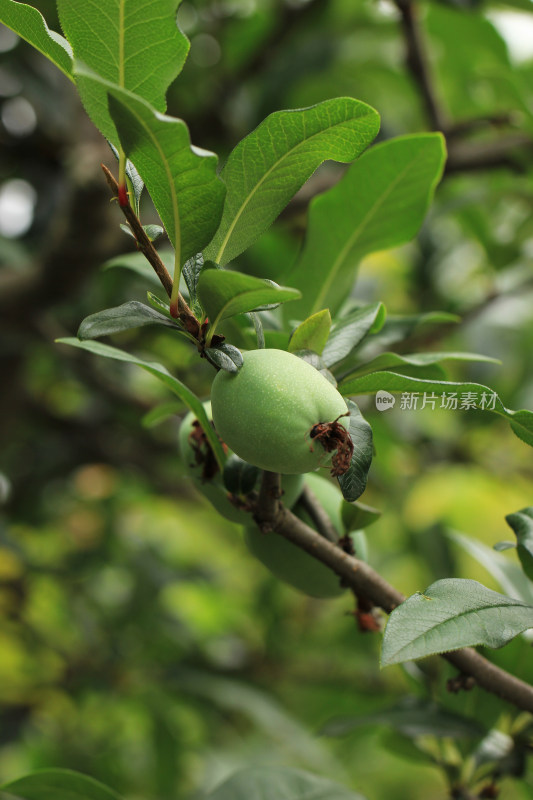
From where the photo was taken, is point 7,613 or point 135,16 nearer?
point 135,16

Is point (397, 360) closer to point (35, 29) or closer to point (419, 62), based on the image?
point (35, 29)

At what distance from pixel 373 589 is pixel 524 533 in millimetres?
112

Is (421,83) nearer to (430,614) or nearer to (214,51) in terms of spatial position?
(214,51)

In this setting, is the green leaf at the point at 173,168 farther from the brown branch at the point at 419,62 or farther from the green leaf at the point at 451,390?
the brown branch at the point at 419,62

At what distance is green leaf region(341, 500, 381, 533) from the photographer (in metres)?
0.50

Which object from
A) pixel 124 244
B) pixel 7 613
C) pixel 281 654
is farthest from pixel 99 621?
pixel 124 244

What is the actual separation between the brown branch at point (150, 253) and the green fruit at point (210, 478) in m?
0.10

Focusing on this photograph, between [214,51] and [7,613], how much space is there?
1426 mm

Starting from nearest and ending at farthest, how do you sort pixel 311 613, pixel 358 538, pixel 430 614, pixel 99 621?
pixel 430 614 → pixel 358 538 → pixel 99 621 → pixel 311 613

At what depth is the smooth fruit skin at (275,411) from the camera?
0.38 metres

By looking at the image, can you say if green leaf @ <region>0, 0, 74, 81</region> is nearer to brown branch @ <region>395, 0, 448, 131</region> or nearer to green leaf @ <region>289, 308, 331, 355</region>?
green leaf @ <region>289, 308, 331, 355</region>

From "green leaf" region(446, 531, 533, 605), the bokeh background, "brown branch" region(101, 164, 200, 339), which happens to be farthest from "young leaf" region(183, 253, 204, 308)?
the bokeh background

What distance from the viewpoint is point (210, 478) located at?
495 millimetres

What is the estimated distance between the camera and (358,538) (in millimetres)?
546
